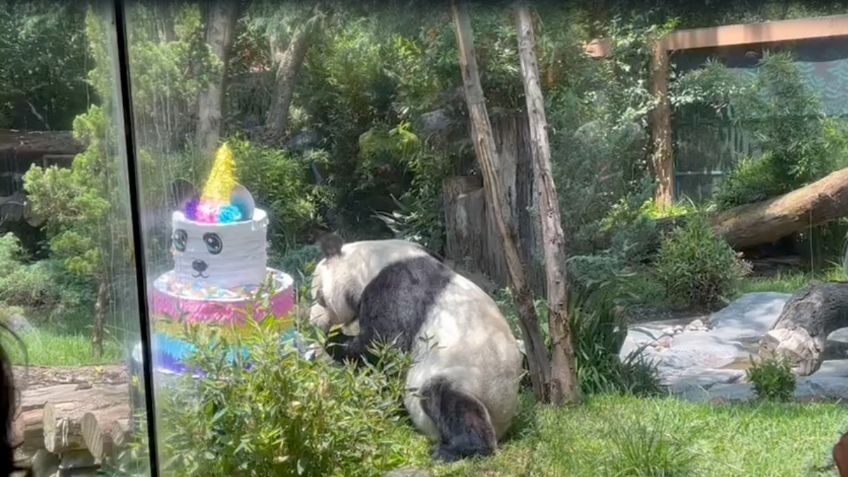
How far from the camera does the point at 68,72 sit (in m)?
2.23

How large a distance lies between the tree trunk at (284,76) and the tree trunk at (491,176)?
1.03 feet

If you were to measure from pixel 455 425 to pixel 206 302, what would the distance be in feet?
1.88

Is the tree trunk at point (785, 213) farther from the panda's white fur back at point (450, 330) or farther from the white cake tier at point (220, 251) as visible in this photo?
the white cake tier at point (220, 251)

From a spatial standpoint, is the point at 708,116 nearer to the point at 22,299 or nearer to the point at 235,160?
the point at 235,160

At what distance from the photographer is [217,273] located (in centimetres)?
220

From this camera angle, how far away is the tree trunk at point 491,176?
7.25ft

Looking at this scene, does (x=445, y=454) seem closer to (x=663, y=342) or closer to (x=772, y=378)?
(x=663, y=342)

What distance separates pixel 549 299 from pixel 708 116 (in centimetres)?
50

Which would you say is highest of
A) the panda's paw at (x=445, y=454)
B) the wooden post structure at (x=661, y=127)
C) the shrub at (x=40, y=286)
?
the wooden post structure at (x=661, y=127)

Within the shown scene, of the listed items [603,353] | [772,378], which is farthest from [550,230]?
[772,378]

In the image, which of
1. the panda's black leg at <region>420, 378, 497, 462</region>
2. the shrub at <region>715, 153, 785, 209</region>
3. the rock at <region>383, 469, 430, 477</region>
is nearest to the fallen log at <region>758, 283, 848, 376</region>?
the shrub at <region>715, 153, 785, 209</region>

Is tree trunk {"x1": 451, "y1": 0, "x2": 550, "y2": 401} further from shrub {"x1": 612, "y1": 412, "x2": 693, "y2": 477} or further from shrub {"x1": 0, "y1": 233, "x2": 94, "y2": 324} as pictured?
shrub {"x1": 0, "y1": 233, "x2": 94, "y2": 324}

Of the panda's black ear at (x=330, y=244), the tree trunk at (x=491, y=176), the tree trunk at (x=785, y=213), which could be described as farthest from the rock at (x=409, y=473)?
the tree trunk at (x=785, y=213)

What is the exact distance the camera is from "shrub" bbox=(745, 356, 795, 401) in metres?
2.28
